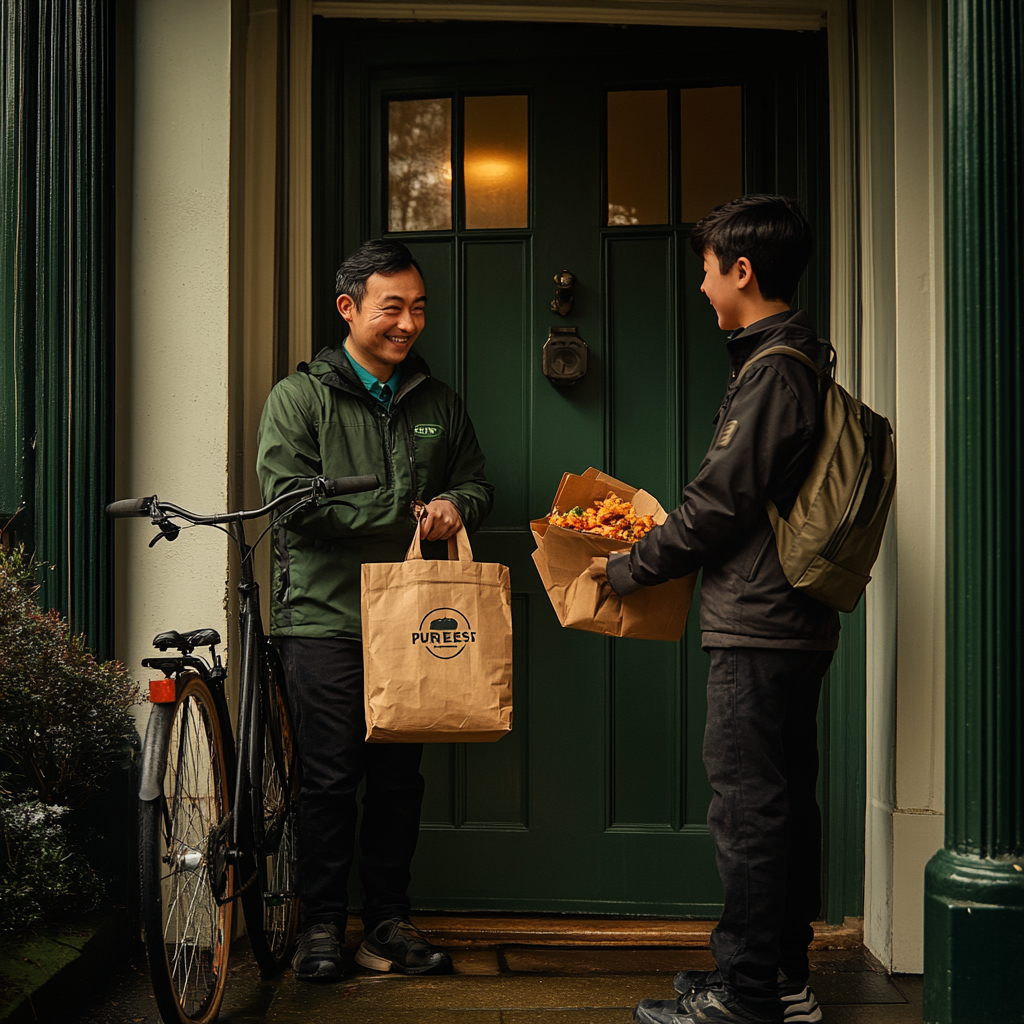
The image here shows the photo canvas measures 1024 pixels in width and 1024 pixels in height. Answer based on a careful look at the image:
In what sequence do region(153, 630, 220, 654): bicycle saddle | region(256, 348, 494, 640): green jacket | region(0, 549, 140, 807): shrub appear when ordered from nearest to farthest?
region(153, 630, 220, 654): bicycle saddle → region(0, 549, 140, 807): shrub → region(256, 348, 494, 640): green jacket

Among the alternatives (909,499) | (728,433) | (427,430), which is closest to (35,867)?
(427,430)

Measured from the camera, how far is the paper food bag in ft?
8.32

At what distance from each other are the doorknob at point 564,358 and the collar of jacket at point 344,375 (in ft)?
1.66

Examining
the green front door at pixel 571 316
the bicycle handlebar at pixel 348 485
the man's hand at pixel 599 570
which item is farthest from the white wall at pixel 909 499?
the bicycle handlebar at pixel 348 485

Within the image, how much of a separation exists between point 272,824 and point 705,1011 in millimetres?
1217

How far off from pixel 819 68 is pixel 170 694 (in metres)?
2.80

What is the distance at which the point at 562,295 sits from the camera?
3379mm

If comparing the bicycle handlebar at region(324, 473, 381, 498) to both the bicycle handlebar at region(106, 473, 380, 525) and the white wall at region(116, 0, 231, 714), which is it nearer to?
the bicycle handlebar at region(106, 473, 380, 525)

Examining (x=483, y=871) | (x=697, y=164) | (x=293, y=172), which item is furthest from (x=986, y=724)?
(x=293, y=172)

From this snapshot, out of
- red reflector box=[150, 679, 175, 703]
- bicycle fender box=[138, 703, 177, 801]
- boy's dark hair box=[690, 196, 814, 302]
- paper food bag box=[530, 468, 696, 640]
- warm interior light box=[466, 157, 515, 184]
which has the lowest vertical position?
bicycle fender box=[138, 703, 177, 801]

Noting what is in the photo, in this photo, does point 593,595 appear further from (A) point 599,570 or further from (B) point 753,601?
(B) point 753,601

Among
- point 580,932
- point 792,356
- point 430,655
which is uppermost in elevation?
point 792,356

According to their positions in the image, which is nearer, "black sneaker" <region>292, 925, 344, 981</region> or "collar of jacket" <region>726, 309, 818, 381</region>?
"collar of jacket" <region>726, 309, 818, 381</region>

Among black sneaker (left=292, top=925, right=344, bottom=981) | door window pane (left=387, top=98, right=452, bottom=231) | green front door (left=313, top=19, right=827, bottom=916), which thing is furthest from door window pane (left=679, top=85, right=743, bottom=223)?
black sneaker (left=292, top=925, right=344, bottom=981)
